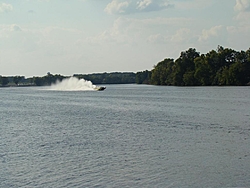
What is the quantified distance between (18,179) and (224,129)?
17.5 metres

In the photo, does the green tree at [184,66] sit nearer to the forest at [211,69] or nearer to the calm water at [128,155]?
the forest at [211,69]

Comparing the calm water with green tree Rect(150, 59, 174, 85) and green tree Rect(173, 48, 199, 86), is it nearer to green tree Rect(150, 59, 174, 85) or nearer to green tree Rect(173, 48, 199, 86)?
green tree Rect(173, 48, 199, 86)

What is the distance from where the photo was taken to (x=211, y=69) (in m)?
147

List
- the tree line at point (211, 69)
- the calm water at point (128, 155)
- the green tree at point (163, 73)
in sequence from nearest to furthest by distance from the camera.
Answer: the calm water at point (128, 155), the tree line at point (211, 69), the green tree at point (163, 73)

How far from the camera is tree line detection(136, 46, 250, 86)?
13625cm

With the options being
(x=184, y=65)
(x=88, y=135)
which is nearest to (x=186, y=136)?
(x=88, y=135)

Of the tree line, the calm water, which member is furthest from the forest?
the calm water

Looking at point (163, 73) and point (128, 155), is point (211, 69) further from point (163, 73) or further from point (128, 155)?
point (128, 155)

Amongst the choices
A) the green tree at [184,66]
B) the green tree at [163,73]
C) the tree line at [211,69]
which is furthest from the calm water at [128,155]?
the green tree at [163,73]

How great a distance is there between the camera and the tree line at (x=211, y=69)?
5364 inches

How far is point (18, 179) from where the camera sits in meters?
17.1

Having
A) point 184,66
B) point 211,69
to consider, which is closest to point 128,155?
point 211,69

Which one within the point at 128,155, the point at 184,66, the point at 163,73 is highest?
the point at 184,66

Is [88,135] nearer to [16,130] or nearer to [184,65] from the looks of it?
[16,130]
